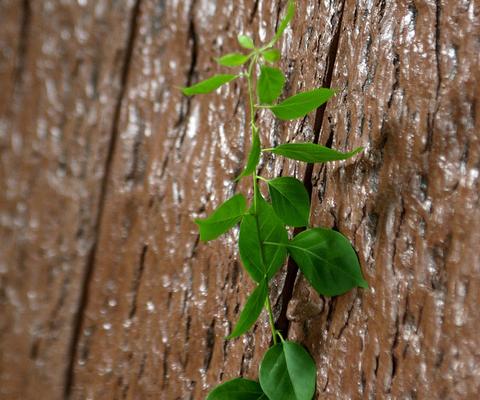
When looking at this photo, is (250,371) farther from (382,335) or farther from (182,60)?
(182,60)

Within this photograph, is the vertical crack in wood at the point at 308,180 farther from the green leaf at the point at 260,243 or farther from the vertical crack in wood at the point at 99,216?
the vertical crack in wood at the point at 99,216

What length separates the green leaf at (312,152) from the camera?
1.41 ft

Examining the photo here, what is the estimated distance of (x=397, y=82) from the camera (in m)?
0.44

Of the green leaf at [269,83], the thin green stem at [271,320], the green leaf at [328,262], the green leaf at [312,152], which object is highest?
the green leaf at [269,83]

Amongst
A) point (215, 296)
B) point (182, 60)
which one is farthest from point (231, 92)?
point (215, 296)

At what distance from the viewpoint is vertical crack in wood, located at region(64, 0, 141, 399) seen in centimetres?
62

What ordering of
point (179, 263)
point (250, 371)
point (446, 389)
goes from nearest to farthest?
point (446, 389), point (250, 371), point (179, 263)

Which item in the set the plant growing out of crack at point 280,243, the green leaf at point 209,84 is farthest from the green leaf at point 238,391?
the green leaf at point 209,84

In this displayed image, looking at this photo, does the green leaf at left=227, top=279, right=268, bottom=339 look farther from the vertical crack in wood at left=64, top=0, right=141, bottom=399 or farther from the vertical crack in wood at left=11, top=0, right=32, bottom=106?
the vertical crack in wood at left=11, top=0, right=32, bottom=106

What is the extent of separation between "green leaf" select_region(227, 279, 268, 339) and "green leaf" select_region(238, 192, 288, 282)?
11mm

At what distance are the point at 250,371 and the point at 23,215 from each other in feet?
1.06

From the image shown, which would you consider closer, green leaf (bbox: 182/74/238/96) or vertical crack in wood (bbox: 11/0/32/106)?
green leaf (bbox: 182/74/238/96)

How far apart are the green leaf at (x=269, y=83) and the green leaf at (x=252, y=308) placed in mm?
130

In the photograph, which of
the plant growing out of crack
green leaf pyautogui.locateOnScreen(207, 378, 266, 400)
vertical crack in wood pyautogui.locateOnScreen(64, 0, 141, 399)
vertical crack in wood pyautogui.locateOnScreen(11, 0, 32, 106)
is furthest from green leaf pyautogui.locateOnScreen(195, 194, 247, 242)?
vertical crack in wood pyautogui.locateOnScreen(11, 0, 32, 106)
